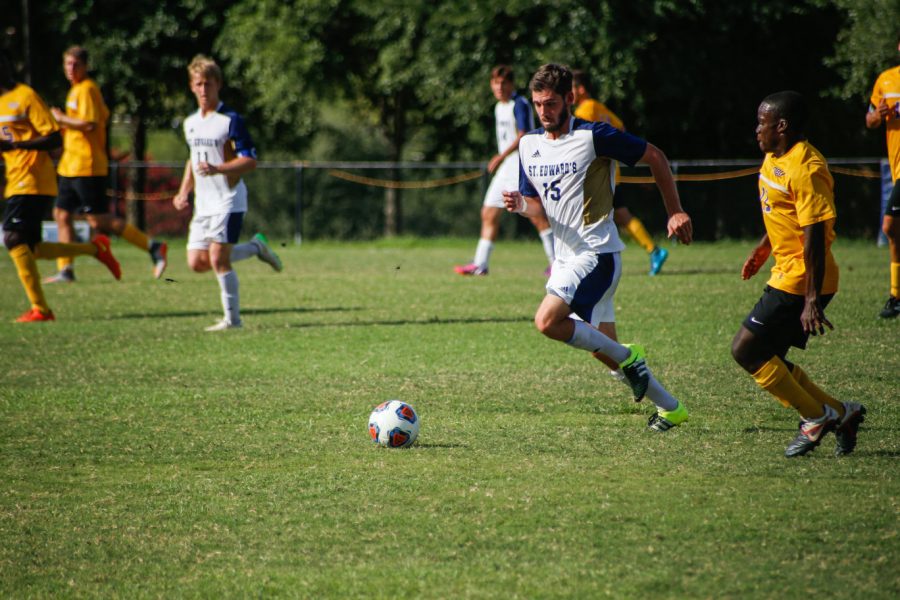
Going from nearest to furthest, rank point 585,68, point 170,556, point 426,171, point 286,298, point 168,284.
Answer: point 170,556
point 286,298
point 168,284
point 585,68
point 426,171

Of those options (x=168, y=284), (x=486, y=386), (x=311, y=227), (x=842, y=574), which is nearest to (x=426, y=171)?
(x=311, y=227)

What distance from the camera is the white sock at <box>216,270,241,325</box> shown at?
10641mm

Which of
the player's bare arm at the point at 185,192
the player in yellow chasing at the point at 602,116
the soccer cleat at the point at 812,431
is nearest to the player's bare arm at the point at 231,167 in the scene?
the player's bare arm at the point at 185,192

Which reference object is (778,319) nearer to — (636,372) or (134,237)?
(636,372)

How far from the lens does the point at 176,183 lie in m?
29.6

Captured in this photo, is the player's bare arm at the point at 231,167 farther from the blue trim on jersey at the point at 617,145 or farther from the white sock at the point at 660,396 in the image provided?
the white sock at the point at 660,396

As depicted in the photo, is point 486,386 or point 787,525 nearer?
point 787,525

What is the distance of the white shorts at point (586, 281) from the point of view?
626 centimetres

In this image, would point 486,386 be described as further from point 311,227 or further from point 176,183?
point 176,183

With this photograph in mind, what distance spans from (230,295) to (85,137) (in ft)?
15.3

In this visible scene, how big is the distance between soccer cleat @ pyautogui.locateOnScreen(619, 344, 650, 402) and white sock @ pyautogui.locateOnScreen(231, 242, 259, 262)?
19.3ft

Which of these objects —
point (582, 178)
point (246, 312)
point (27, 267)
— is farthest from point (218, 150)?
point (582, 178)

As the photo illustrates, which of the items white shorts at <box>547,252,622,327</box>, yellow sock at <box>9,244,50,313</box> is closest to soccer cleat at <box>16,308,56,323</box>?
yellow sock at <box>9,244,50,313</box>

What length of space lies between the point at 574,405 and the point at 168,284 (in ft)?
30.5
